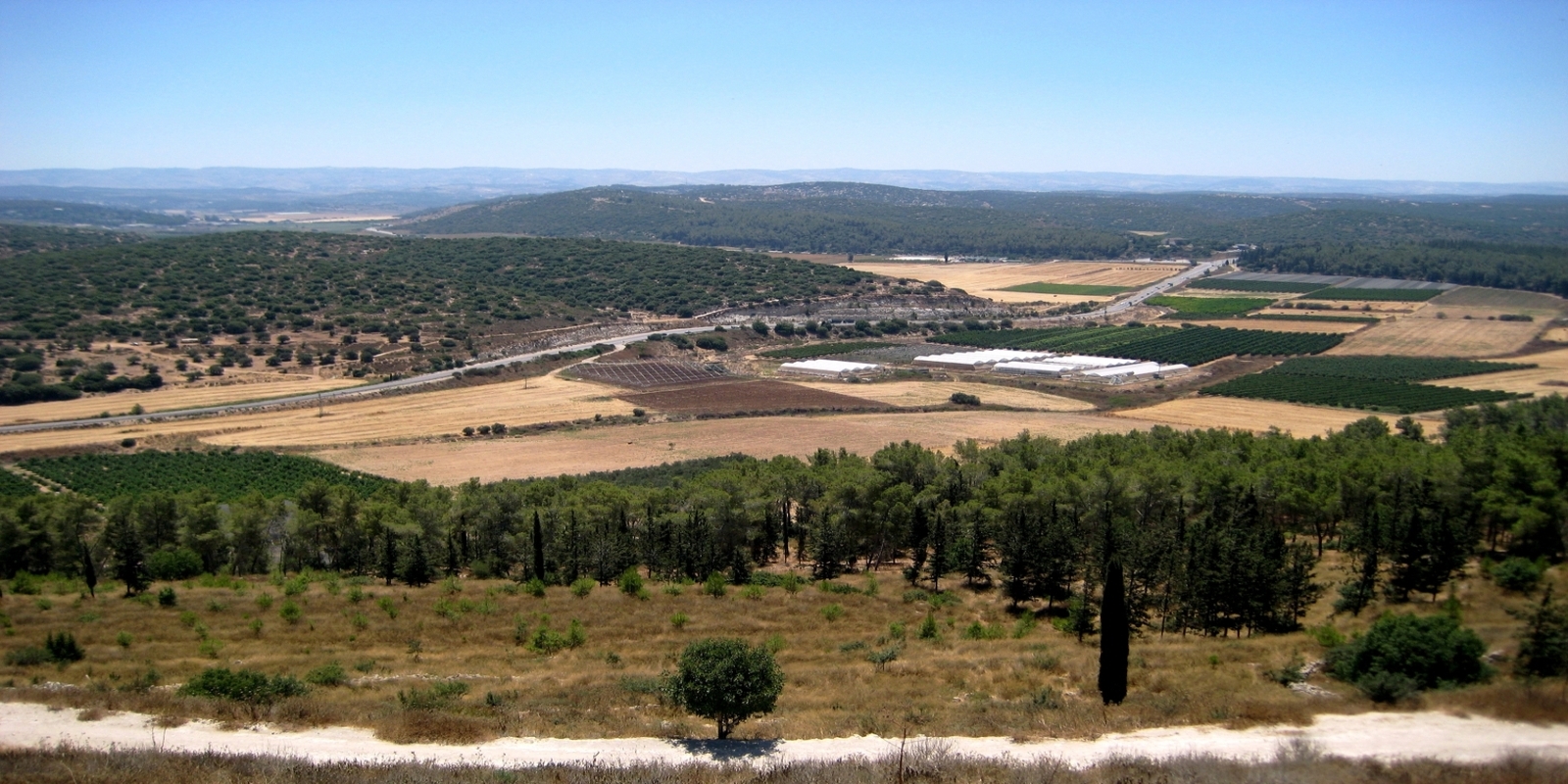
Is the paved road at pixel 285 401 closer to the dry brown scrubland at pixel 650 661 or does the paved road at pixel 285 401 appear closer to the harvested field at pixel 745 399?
the harvested field at pixel 745 399

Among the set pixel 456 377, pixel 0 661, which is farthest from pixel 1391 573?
A: pixel 456 377

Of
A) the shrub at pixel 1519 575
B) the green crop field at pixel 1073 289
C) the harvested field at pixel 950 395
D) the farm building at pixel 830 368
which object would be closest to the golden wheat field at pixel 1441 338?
the harvested field at pixel 950 395

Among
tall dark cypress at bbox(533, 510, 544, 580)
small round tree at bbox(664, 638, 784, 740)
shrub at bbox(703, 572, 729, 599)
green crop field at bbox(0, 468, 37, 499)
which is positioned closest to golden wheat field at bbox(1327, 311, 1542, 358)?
shrub at bbox(703, 572, 729, 599)

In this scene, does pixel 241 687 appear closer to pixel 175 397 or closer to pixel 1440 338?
pixel 175 397

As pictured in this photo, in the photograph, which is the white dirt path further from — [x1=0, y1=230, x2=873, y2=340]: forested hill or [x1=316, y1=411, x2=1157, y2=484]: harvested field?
[x1=0, y1=230, x2=873, y2=340]: forested hill

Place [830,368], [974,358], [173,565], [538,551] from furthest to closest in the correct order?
[974,358] → [830,368] → [173,565] → [538,551]

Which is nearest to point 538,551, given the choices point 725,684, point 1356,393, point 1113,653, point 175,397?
point 725,684
